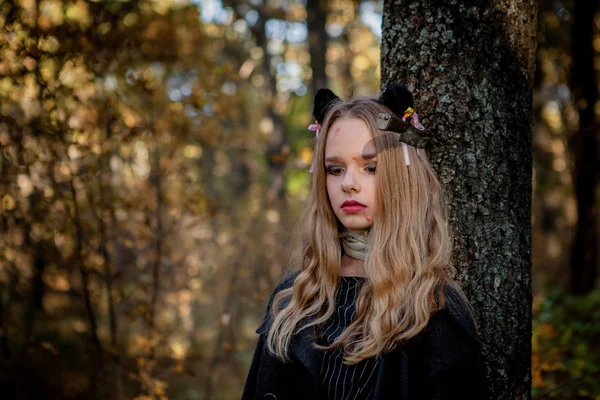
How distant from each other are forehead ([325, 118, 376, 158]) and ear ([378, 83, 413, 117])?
134 millimetres

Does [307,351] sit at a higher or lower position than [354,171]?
lower

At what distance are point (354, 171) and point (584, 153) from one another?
4792 millimetres

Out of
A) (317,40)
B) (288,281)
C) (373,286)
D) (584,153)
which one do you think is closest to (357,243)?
(373,286)

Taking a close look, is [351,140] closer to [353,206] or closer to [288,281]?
[353,206]

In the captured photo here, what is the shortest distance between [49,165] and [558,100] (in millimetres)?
9335

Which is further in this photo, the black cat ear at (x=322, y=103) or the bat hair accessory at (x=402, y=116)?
the black cat ear at (x=322, y=103)

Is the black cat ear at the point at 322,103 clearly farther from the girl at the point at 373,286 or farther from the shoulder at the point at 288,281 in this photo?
the shoulder at the point at 288,281

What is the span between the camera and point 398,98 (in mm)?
2234

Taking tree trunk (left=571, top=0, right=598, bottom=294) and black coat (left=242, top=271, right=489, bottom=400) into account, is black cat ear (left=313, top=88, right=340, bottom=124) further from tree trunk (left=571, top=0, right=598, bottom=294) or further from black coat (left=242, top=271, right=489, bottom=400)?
tree trunk (left=571, top=0, right=598, bottom=294)

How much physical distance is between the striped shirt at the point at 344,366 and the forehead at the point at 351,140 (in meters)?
0.53

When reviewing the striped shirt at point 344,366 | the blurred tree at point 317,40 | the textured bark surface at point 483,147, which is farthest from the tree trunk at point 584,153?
the striped shirt at point 344,366

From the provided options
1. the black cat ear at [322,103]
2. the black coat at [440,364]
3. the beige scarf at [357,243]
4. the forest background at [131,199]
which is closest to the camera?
the black coat at [440,364]

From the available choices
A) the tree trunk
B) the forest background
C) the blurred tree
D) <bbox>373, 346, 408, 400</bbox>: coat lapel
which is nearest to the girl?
<bbox>373, 346, 408, 400</bbox>: coat lapel

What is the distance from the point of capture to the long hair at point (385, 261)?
2113mm
